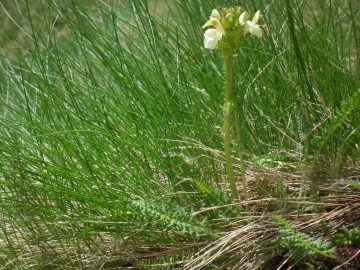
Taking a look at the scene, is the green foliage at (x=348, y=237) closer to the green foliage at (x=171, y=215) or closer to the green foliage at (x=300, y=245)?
the green foliage at (x=300, y=245)

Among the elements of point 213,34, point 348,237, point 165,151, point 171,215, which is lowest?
point 348,237

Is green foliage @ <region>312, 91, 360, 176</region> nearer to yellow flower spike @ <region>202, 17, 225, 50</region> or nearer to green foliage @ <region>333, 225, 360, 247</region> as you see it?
green foliage @ <region>333, 225, 360, 247</region>

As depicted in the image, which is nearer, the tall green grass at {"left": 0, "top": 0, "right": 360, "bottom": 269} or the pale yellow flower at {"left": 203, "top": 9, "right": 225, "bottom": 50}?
the pale yellow flower at {"left": 203, "top": 9, "right": 225, "bottom": 50}

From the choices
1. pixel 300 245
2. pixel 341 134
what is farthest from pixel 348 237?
pixel 341 134

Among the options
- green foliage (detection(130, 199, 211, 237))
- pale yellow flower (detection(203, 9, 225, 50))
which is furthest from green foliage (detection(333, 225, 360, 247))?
pale yellow flower (detection(203, 9, 225, 50))

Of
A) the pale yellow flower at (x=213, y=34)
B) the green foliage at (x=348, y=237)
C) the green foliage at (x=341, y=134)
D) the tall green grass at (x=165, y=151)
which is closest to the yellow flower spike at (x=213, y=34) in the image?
the pale yellow flower at (x=213, y=34)

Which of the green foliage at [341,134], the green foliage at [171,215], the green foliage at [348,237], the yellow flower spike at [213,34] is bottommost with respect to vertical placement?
the green foliage at [348,237]

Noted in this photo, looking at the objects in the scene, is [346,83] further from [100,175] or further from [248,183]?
[100,175]

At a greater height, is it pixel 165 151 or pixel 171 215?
pixel 165 151

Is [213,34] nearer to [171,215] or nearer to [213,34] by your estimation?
[213,34]
